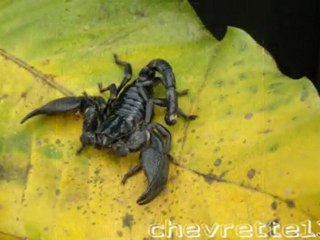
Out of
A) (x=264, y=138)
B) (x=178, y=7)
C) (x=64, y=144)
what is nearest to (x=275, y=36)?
(x=178, y=7)

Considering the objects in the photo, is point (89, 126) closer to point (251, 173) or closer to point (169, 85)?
point (169, 85)

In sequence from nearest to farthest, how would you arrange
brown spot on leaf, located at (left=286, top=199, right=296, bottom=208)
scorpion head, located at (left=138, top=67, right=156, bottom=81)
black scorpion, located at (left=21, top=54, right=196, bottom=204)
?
brown spot on leaf, located at (left=286, top=199, right=296, bottom=208) < black scorpion, located at (left=21, top=54, right=196, bottom=204) < scorpion head, located at (left=138, top=67, right=156, bottom=81)

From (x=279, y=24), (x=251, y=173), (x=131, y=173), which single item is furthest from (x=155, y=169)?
(x=279, y=24)

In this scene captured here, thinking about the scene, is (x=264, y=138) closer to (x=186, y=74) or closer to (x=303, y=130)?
(x=303, y=130)

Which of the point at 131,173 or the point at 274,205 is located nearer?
the point at 274,205

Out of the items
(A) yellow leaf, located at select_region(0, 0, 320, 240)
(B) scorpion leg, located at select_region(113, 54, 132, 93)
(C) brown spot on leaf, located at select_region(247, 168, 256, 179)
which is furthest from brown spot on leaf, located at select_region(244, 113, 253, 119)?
(B) scorpion leg, located at select_region(113, 54, 132, 93)

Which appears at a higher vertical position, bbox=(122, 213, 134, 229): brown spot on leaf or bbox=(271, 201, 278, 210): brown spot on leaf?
bbox=(271, 201, 278, 210): brown spot on leaf

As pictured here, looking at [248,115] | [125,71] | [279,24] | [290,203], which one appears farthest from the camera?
[279,24]

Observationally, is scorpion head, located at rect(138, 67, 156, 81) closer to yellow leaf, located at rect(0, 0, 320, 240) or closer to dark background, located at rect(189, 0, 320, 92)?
yellow leaf, located at rect(0, 0, 320, 240)
